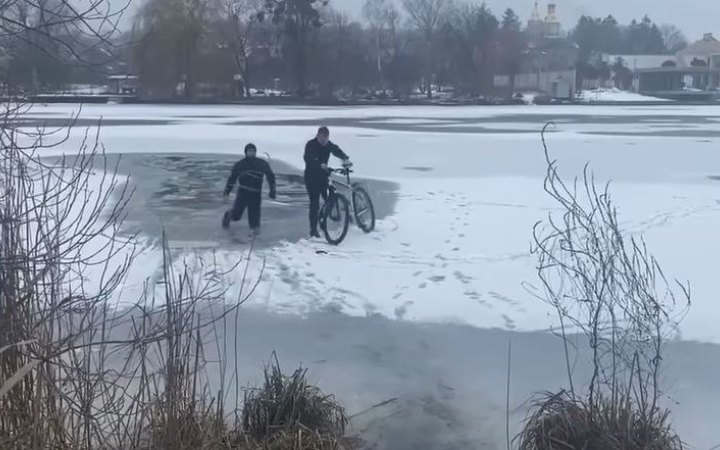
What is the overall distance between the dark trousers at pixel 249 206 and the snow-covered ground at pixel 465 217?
113 cm

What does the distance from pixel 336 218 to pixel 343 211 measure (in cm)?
15

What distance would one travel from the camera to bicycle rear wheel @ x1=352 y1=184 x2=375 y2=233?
1330 cm

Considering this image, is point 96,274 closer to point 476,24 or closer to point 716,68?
point 476,24

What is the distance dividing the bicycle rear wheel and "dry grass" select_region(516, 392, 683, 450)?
7.72 m

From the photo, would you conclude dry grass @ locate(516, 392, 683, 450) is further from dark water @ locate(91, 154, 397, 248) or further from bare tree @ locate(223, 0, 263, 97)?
bare tree @ locate(223, 0, 263, 97)

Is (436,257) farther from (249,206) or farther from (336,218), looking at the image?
(249,206)

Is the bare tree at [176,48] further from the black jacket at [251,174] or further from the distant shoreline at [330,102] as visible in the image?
the black jacket at [251,174]

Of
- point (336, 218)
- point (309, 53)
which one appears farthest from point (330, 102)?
point (336, 218)

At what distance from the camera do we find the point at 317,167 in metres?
13.1

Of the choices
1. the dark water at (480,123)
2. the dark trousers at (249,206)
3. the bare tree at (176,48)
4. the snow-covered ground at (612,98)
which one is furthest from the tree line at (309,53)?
the dark trousers at (249,206)

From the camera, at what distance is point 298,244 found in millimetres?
12672

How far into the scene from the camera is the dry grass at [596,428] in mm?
5398

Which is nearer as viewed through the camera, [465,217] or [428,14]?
[465,217]

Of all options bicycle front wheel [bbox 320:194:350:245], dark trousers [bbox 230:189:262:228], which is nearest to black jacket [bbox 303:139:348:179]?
bicycle front wheel [bbox 320:194:350:245]
